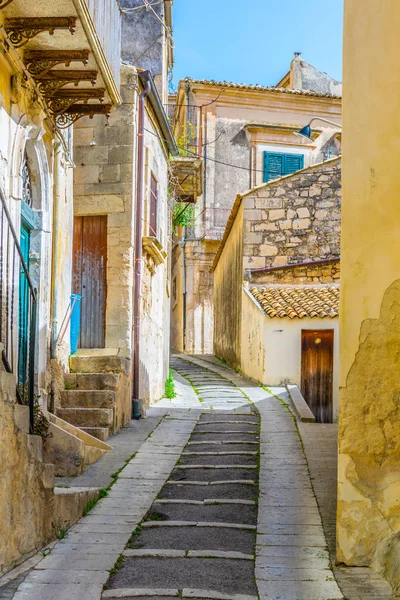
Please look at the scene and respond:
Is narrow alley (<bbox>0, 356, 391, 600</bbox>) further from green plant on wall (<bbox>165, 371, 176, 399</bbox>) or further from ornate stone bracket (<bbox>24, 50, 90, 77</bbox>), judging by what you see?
ornate stone bracket (<bbox>24, 50, 90, 77</bbox>)

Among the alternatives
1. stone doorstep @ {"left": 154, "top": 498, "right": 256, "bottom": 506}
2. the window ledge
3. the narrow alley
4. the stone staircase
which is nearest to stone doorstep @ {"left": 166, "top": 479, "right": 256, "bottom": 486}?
the narrow alley

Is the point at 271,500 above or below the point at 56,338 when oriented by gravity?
below

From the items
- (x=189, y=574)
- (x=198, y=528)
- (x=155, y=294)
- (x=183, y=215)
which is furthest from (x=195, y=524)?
(x=183, y=215)

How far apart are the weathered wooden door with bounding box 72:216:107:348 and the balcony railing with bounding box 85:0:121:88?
11.0 feet

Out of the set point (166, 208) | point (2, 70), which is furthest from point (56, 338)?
point (166, 208)

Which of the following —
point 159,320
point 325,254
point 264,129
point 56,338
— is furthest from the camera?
point 264,129

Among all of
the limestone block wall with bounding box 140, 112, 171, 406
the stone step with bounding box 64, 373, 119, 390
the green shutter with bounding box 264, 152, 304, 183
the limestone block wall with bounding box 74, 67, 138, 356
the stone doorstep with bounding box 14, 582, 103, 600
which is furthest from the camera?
the green shutter with bounding box 264, 152, 304, 183

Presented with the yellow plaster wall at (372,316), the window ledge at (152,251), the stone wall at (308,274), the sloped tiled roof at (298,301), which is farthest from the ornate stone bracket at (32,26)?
the stone wall at (308,274)

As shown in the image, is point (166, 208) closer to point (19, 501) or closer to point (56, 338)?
point (56, 338)

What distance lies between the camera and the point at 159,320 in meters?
15.1

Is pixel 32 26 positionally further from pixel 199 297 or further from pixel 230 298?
pixel 199 297

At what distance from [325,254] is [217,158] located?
854 centimetres

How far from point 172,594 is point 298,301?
40.1 ft

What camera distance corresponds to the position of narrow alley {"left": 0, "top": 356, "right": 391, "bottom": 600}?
16.3 ft
